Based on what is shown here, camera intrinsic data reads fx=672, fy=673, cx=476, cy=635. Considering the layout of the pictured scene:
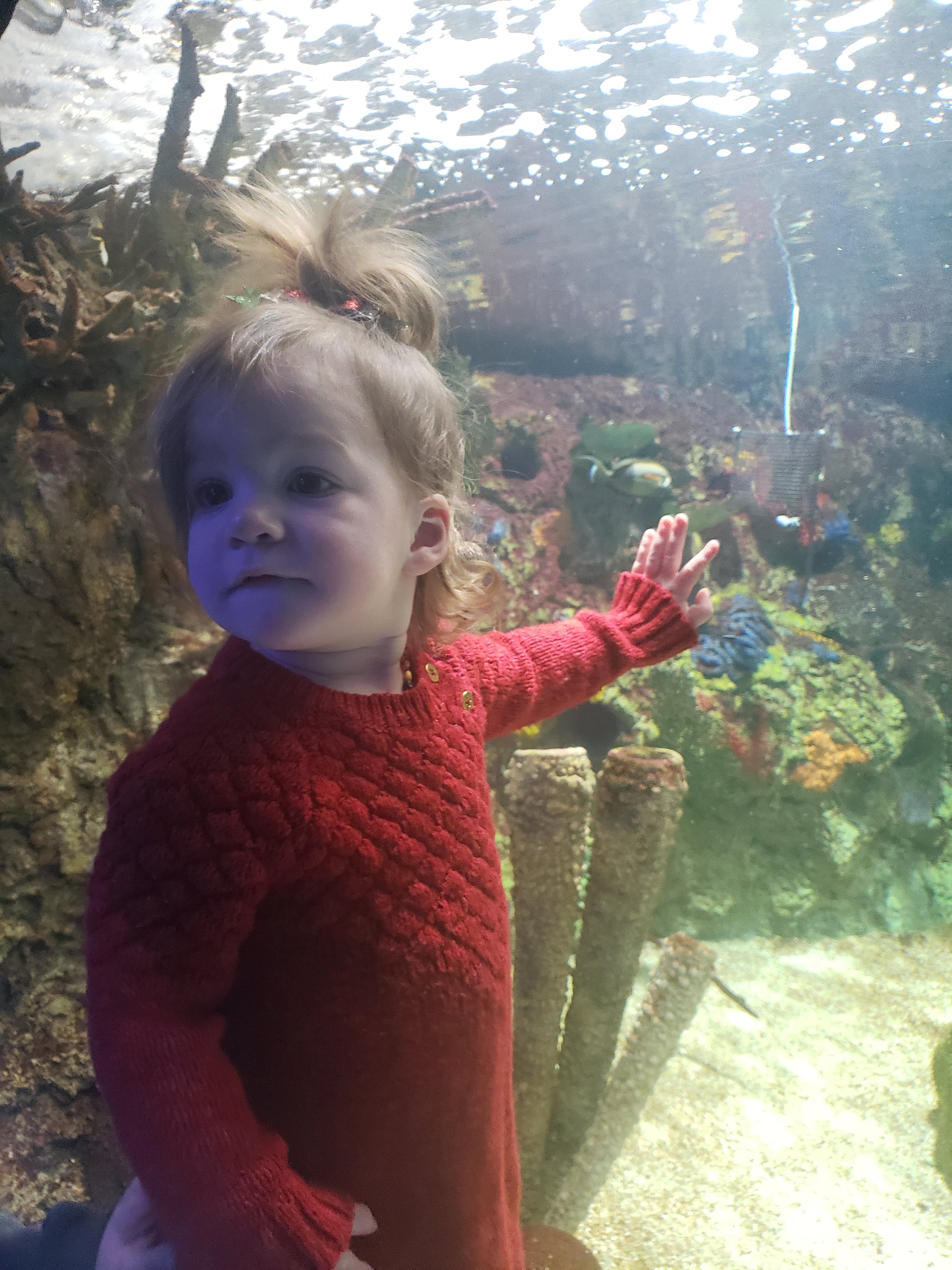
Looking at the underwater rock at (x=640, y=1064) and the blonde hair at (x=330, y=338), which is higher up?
the blonde hair at (x=330, y=338)

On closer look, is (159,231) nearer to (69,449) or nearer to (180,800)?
(69,449)

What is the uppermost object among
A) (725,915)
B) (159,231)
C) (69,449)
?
(159,231)

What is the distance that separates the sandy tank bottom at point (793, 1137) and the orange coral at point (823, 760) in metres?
0.79

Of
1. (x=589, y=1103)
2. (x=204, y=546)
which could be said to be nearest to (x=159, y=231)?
(x=204, y=546)

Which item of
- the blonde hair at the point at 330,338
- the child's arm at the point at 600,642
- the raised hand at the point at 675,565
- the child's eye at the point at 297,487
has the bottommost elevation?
the child's arm at the point at 600,642

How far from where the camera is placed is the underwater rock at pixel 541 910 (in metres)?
1.41

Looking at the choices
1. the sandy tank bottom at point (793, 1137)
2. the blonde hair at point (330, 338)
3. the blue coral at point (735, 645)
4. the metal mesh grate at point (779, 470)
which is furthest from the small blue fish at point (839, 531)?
the blonde hair at point (330, 338)

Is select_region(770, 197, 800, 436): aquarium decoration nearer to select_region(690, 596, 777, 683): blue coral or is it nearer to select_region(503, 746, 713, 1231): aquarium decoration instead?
select_region(690, 596, 777, 683): blue coral

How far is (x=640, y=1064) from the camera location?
1.63m

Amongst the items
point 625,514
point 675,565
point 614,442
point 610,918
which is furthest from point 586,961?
point 614,442

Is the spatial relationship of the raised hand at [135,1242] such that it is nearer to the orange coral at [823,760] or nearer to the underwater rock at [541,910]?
the underwater rock at [541,910]

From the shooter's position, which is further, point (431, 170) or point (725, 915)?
point (431, 170)

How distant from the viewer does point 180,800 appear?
649 millimetres

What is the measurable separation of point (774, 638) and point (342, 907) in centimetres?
334
